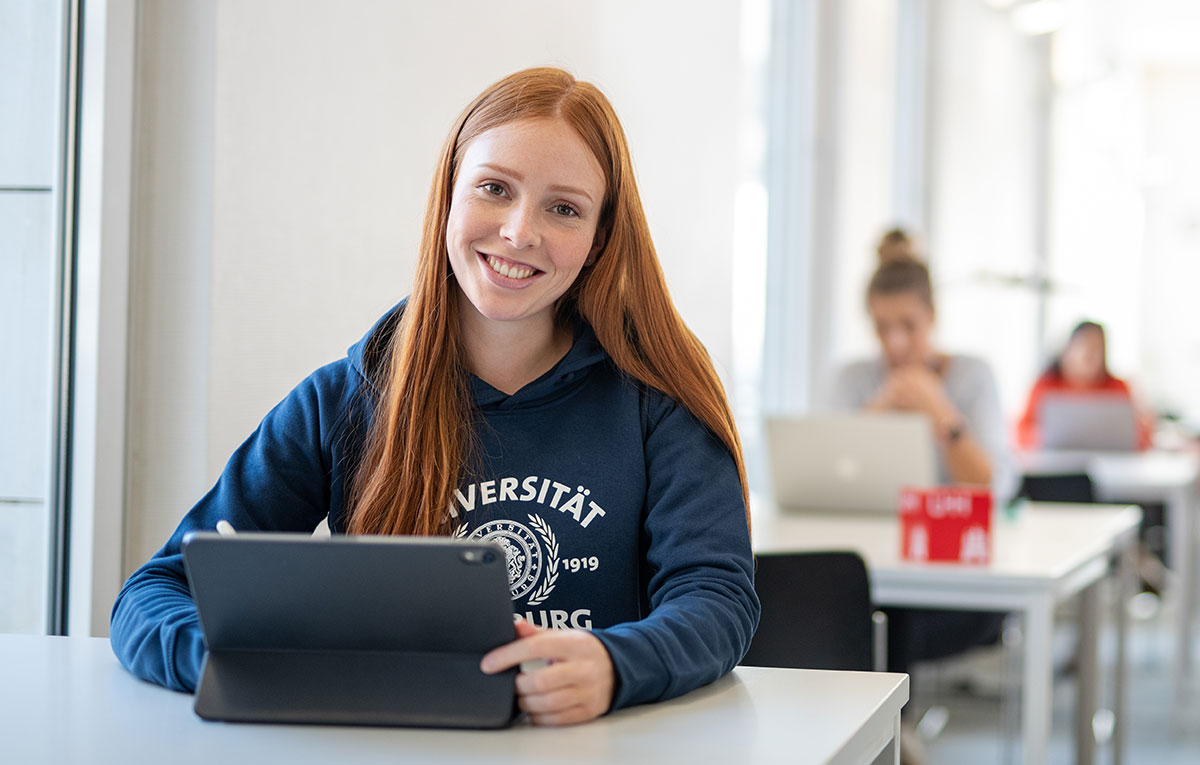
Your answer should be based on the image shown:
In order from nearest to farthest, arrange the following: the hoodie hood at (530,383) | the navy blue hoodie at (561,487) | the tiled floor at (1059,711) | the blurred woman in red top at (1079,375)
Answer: the navy blue hoodie at (561,487) → the hoodie hood at (530,383) → the tiled floor at (1059,711) → the blurred woman in red top at (1079,375)

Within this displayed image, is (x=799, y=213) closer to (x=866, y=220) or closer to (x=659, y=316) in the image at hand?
(x=866, y=220)

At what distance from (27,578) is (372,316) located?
0.62 meters

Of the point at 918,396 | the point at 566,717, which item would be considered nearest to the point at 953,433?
the point at 918,396

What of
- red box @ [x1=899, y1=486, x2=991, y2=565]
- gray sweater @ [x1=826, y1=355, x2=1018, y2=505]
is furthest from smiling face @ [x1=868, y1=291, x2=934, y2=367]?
red box @ [x1=899, y1=486, x2=991, y2=565]

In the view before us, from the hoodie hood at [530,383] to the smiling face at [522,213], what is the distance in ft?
0.27

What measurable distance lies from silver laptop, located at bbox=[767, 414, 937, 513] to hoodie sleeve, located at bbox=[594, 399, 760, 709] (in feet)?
4.87

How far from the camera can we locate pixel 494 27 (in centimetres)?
223

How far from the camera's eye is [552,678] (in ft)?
Result: 3.36

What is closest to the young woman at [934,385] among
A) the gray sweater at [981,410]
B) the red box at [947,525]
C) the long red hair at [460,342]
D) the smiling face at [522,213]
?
the gray sweater at [981,410]

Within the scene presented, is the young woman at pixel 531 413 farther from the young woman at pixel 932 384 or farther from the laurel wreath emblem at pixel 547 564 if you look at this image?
the young woman at pixel 932 384

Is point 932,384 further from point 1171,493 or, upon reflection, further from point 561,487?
point 561,487

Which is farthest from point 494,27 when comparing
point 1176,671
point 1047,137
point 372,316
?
point 1047,137

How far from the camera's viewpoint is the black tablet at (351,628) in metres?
1.00

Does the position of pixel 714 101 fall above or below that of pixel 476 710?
above
